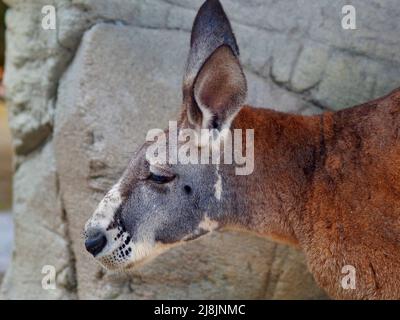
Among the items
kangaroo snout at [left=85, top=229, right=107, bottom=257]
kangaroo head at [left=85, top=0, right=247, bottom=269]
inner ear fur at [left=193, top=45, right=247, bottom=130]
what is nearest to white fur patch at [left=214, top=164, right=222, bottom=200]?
kangaroo head at [left=85, top=0, right=247, bottom=269]

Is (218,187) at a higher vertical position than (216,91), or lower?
lower

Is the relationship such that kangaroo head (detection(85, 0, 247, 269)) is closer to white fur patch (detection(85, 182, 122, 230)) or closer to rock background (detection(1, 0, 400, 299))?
white fur patch (detection(85, 182, 122, 230))

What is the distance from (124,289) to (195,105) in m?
1.83

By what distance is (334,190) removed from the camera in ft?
12.3

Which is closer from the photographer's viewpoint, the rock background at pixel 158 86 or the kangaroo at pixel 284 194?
the kangaroo at pixel 284 194

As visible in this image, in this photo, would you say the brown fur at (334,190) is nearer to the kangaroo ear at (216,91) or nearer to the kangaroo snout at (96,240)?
the kangaroo ear at (216,91)

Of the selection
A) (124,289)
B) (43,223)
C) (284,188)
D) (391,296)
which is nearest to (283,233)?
(284,188)

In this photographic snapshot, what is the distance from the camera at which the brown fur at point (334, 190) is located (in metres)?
3.61

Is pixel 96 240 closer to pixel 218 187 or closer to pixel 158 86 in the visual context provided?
pixel 218 187

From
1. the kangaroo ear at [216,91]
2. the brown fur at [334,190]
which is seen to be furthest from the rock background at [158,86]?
the kangaroo ear at [216,91]

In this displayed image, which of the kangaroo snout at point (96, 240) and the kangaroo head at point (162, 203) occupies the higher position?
the kangaroo head at point (162, 203)

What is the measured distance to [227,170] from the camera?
379 centimetres

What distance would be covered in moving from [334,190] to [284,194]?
0.23m

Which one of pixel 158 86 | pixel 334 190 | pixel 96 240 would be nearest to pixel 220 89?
pixel 334 190
